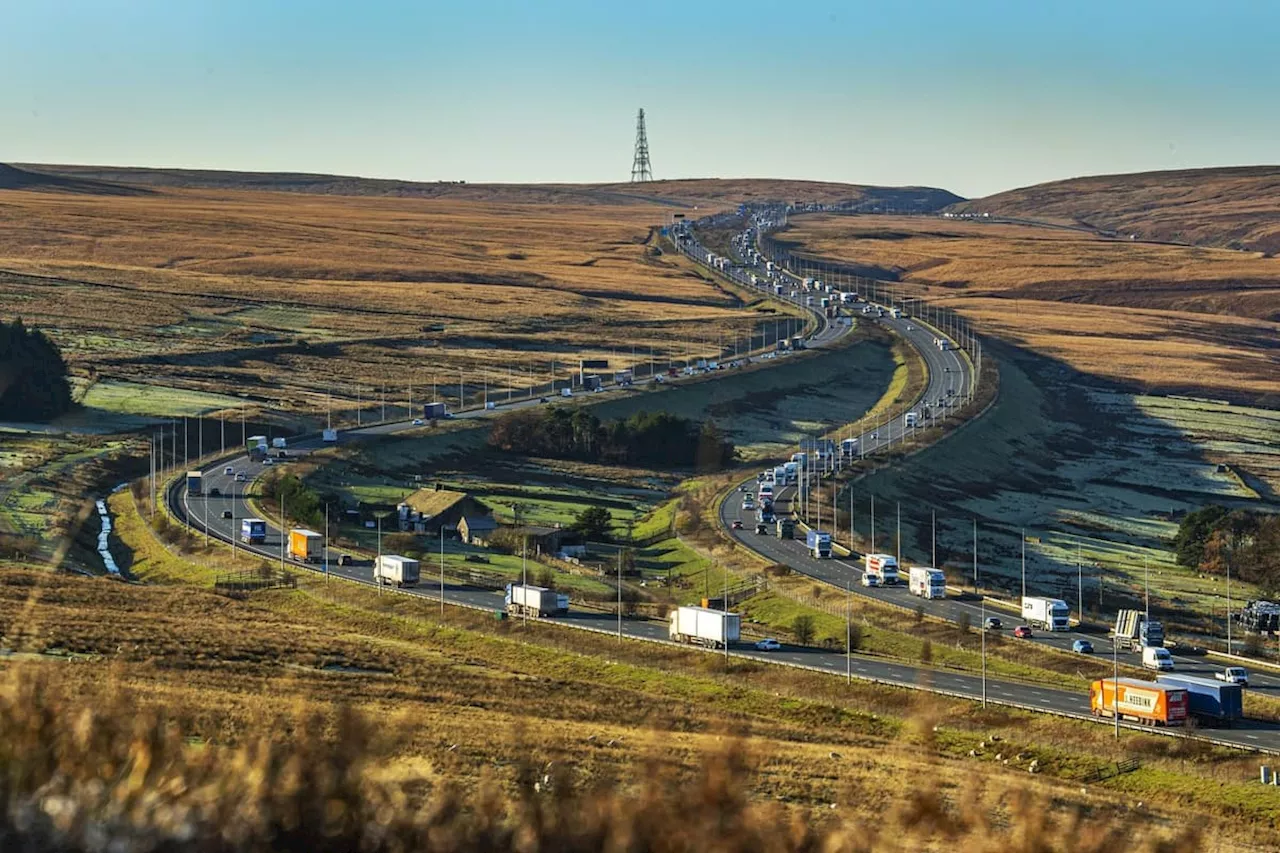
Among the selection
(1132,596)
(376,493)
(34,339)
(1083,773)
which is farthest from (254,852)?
(34,339)

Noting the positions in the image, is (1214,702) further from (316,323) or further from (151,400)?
(316,323)

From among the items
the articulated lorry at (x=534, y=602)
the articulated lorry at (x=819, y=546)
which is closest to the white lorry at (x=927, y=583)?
the articulated lorry at (x=819, y=546)

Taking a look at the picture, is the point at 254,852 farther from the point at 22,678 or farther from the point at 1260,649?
the point at 1260,649

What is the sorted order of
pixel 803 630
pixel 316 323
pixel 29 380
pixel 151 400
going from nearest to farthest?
pixel 803 630
pixel 29 380
pixel 151 400
pixel 316 323

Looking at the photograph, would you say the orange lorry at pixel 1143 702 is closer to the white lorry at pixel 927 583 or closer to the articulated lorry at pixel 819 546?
the white lorry at pixel 927 583

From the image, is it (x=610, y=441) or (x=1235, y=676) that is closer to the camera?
(x=1235, y=676)

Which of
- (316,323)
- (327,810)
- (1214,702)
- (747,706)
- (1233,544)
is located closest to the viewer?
(327,810)

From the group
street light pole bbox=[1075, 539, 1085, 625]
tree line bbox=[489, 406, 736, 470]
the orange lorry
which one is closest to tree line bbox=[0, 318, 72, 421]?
tree line bbox=[489, 406, 736, 470]

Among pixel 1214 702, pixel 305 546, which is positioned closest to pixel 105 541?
pixel 305 546

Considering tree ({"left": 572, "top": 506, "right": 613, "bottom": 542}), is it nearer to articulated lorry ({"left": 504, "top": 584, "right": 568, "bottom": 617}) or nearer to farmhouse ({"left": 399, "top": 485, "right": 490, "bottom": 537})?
farmhouse ({"left": 399, "top": 485, "right": 490, "bottom": 537})
